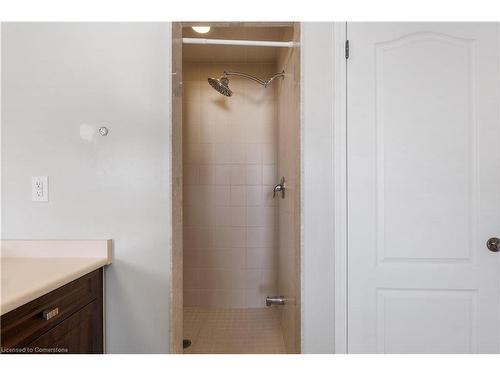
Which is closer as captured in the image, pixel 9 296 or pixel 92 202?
pixel 9 296

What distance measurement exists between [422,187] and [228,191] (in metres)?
1.62

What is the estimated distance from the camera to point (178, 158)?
4.36ft

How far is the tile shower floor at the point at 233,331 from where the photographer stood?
191cm

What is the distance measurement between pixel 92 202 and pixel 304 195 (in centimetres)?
92

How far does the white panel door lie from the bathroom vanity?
3.47 ft

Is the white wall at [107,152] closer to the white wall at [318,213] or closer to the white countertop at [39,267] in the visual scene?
the white countertop at [39,267]

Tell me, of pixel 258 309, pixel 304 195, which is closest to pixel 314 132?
pixel 304 195

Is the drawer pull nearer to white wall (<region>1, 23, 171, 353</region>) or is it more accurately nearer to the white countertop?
the white countertop

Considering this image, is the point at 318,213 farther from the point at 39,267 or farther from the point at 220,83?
the point at 220,83

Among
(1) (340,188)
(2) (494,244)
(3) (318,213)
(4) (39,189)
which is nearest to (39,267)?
(4) (39,189)

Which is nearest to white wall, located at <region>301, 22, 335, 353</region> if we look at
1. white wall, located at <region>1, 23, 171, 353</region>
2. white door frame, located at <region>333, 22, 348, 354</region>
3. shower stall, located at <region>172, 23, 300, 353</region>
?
white door frame, located at <region>333, 22, 348, 354</region>

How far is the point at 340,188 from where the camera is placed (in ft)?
4.19

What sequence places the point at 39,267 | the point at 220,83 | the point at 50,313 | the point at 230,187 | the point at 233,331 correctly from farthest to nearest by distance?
the point at 230,187
the point at 233,331
the point at 220,83
the point at 39,267
the point at 50,313

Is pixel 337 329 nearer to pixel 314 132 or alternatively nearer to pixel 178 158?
pixel 314 132
